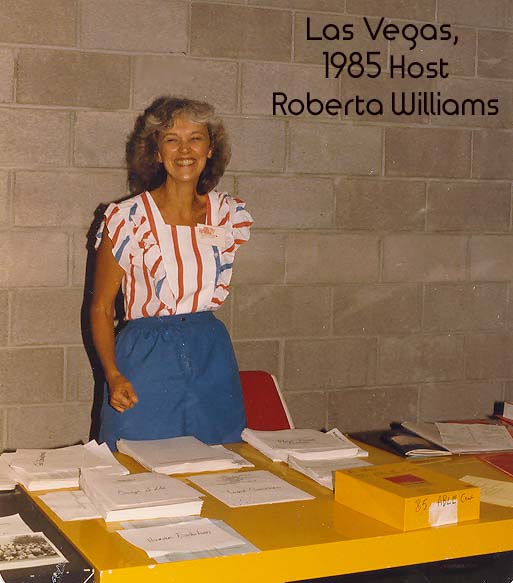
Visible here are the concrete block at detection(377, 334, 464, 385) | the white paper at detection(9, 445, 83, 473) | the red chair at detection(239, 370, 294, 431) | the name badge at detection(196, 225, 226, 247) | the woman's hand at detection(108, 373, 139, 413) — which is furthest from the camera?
the concrete block at detection(377, 334, 464, 385)

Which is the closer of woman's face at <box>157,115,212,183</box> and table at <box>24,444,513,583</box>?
table at <box>24,444,513,583</box>

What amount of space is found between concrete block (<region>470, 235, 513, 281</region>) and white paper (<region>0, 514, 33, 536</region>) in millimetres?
2863

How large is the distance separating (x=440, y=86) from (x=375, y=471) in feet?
8.28

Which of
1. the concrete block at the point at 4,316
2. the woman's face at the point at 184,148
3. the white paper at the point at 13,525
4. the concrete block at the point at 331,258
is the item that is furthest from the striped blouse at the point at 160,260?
the white paper at the point at 13,525

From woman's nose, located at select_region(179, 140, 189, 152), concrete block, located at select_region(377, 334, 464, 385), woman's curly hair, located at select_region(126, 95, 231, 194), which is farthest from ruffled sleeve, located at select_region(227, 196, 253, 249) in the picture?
concrete block, located at select_region(377, 334, 464, 385)

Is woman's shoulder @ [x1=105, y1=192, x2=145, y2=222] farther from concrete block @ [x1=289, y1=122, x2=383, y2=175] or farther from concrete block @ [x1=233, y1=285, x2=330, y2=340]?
concrete block @ [x1=289, y1=122, x2=383, y2=175]

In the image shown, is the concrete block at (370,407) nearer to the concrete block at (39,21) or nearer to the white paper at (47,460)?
the concrete block at (39,21)

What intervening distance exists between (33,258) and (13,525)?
1.86 metres

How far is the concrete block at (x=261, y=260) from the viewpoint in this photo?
4.11m

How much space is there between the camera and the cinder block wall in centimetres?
378

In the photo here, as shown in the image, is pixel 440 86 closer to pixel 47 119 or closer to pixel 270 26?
pixel 270 26

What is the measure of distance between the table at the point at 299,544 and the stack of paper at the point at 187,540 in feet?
0.06

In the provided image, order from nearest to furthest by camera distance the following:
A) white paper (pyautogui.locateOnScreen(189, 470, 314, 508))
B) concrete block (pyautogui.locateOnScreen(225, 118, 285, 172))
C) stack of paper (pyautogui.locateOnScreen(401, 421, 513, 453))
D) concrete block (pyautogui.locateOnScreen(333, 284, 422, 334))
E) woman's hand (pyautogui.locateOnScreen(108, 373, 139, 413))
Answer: white paper (pyautogui.locateOnScreen(189, 470, 314, 508)) < stack of paper (pyautogui.locateOnScreen(401, 421, 513, 453)) < woman's hand (pyautogui.locateOnScreen(108, 373, 139, 413)) < concrete block (pyautogui.locateOnScreen(225, 118, 285, 172)) < concrete block (pyautogui.locateOnScreen(333, 284, 422, 334))

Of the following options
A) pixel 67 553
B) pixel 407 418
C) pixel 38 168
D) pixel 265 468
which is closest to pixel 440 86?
pixel 407 418
